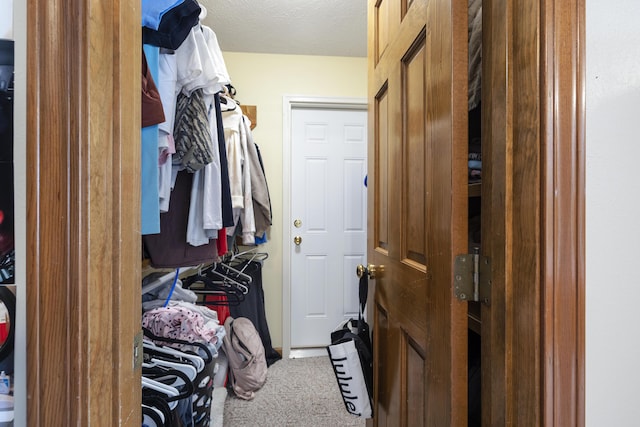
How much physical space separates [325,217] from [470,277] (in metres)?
2.03

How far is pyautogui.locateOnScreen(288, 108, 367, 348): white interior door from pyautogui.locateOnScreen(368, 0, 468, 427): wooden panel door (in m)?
1.42

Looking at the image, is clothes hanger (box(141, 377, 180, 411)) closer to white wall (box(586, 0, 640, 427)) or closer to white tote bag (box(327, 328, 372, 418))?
white tote bag (box(327, 328, 372, 418))

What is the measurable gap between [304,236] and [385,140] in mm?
1628

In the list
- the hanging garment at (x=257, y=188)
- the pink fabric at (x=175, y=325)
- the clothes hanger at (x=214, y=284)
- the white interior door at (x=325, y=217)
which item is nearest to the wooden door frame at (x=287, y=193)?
the white interior door at (x=325, y=217)

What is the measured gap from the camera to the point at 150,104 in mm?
862

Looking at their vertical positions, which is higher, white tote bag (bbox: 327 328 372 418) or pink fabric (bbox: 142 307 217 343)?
pink fabric (bbox: 142 307 217 343)

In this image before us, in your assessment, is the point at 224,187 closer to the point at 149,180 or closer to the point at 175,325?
the point at 149,180

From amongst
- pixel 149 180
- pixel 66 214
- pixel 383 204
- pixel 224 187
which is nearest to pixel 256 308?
pixel 224 187

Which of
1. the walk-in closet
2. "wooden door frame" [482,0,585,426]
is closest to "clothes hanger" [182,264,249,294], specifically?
the walk-in closet

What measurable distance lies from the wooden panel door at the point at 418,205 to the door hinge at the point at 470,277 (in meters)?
0.02

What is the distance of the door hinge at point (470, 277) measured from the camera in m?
0.65

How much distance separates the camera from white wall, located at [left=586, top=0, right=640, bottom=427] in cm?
53

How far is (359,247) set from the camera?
271cm

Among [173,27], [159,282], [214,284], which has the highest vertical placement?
[173,27]
